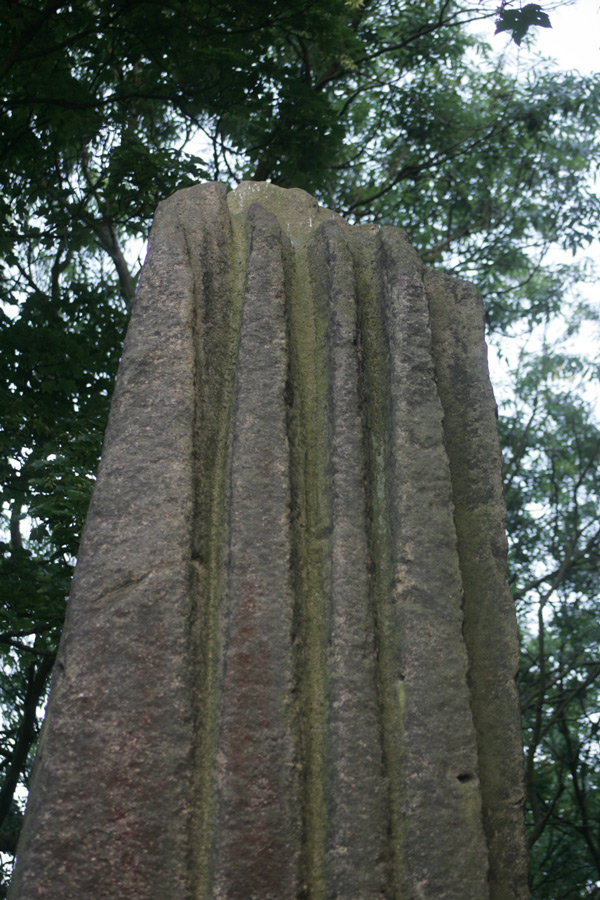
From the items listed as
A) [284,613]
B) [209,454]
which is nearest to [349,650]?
[284,613]

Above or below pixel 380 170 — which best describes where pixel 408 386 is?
below

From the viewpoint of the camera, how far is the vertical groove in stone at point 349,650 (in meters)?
1.96

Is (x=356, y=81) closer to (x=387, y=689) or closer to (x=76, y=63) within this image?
(x=76, y=63)

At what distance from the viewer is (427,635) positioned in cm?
222

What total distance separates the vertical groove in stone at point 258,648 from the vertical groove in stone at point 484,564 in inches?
19.4

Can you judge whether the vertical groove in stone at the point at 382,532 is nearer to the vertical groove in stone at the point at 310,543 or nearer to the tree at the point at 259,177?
the vertical groove in stone at the point at 310,543

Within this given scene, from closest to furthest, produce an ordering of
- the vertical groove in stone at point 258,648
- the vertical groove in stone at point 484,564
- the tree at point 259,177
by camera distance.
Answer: the vertical groove in stone at point 258,648 < the vertical groove in stone at point 484,564 < the tree at point 259,177

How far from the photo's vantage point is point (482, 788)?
2195mm

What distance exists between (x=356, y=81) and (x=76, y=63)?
4.01 metres

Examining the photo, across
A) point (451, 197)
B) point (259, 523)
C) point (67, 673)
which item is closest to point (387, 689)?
point (259, 523)

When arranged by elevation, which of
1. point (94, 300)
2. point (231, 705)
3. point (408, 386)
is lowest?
point (231, 705)

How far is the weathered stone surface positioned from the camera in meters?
1.93

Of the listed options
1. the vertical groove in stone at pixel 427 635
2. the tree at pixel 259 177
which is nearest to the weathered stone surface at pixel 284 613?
the vertical groove in stone at pixel 427 635

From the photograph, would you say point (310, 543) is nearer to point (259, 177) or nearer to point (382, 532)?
point (382, 532)
